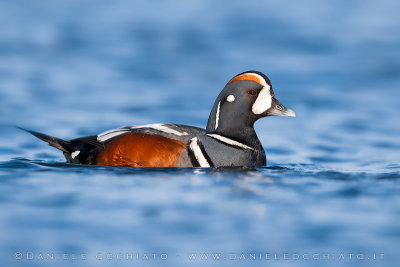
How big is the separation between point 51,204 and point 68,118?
6468 mm

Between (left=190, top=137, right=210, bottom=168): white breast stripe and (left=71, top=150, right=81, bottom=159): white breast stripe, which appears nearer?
(left=190, top=137, right=210, bottom=168): white breast stripe

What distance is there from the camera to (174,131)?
10.0 meters

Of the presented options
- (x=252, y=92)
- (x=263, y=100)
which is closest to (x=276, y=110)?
(x=263, y=100)

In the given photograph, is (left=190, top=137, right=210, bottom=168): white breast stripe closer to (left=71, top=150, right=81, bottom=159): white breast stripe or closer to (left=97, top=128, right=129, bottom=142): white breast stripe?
(left=97, top=128, right=129, bottom=142): white breast stripe

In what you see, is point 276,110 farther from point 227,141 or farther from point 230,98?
point 227,141

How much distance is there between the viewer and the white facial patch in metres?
10.4

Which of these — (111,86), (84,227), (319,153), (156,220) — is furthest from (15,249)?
(111,86)

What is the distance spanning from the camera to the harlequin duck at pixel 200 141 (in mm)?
9750

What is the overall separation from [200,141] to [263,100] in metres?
1.10

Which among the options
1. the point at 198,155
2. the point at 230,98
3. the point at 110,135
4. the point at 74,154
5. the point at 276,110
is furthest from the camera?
the point at 276,110

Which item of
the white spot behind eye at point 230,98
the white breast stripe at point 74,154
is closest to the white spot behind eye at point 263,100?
the white spot behind eye at point 230,98

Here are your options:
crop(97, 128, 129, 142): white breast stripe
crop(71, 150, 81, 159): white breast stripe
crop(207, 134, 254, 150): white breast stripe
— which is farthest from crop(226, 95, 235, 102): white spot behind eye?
crop(71, 150, 81, 159): white breast stripe

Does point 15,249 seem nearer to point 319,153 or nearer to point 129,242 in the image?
point 129,242

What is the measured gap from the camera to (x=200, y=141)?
9.93 m
